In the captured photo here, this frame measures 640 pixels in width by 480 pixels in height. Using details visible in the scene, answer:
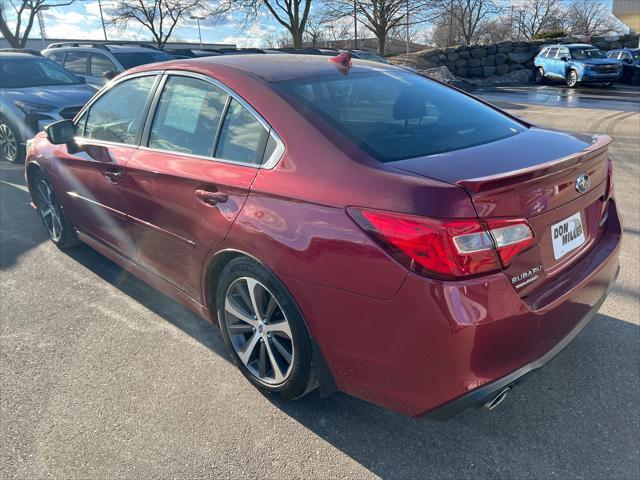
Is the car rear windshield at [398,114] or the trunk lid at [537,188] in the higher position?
the car rear windshield at [398,114]

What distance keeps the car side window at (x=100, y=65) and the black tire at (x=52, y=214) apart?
6899 millimetres

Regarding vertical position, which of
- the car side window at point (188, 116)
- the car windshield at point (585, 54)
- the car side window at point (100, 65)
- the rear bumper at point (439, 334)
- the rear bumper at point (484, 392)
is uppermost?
the car windshield at point (585, 54)

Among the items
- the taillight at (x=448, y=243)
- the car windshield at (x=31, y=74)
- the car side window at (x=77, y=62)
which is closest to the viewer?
the taillight at (x=448, y=243)

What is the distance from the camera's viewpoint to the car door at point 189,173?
2.53 m

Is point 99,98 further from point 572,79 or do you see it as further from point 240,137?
point 572,79

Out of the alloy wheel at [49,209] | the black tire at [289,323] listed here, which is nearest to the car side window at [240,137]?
the black tire at [289,323]

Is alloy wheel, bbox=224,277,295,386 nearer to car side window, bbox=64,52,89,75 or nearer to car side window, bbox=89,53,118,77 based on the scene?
car side window, bbox=89,53,118,77

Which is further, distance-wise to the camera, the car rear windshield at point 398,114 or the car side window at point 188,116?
the car side window at point 188,116

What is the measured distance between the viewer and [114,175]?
11.0 ft

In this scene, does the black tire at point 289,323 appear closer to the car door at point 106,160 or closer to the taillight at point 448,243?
the taillight at point 448,243

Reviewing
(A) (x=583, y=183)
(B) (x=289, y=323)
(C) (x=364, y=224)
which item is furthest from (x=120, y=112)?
(A) (x=583, y=183)

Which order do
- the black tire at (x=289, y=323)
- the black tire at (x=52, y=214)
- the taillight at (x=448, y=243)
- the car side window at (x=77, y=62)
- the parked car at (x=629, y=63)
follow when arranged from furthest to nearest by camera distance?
the parked car at (x=629, y=63), the car side window at (x=77, y=62), the black tire at (x=52, y=214), the black tire at (x=289, y=323), the taillight at (x=448, y=243)

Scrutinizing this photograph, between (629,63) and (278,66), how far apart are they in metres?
26.7

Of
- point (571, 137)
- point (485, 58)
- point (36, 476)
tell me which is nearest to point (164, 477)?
point (36, 476)
